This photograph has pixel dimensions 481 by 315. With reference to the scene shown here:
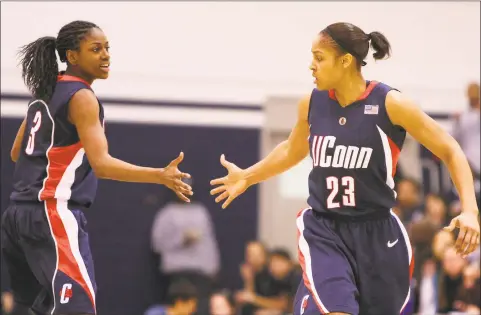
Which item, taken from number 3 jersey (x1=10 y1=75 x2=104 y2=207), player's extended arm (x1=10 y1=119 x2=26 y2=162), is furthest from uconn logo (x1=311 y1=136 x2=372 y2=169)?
player's extended arm (x1=10 y1=119 x2=26 y2=162)

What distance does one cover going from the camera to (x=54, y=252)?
4.76 m

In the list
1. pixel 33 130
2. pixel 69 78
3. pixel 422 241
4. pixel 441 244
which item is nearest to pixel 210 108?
pixel 422 241

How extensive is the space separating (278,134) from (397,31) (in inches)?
83.1

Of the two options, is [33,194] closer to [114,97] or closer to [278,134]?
[114,97]

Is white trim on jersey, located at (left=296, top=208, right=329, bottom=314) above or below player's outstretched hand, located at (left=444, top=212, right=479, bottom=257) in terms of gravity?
below

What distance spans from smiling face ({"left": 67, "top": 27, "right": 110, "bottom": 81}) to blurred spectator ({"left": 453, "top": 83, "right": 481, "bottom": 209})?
5.84 metres

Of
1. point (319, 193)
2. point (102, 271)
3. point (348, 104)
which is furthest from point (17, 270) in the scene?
point (102, 271)

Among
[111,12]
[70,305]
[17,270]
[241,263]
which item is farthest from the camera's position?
[241,263]

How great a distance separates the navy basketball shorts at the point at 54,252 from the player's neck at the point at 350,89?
5.16 ft

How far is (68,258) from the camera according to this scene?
187 inches

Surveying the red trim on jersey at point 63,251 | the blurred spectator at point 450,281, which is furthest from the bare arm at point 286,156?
the blurred spectator at point 450,281

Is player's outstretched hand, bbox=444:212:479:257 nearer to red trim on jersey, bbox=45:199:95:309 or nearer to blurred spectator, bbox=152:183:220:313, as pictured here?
red trim on jersey, bbox=45:199:95:309

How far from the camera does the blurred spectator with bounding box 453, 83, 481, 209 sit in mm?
9883

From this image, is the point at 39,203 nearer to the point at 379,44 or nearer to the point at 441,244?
the point at 379,44
